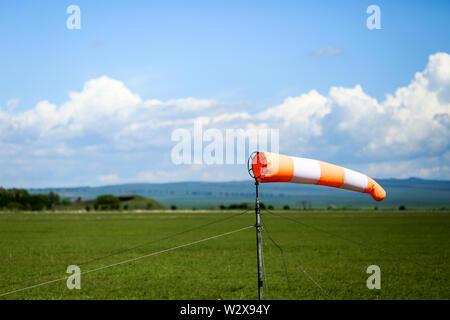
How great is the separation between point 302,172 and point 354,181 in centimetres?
95

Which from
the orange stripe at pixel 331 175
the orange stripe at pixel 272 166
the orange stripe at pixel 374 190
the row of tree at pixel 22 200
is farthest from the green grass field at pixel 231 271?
the row of tree at pixel 22 200

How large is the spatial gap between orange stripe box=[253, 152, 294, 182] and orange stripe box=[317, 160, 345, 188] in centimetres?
55

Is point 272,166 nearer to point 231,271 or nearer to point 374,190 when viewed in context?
point 374,190

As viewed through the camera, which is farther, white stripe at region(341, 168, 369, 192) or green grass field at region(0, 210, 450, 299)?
green grass field at region(0, 210, 450, 299)

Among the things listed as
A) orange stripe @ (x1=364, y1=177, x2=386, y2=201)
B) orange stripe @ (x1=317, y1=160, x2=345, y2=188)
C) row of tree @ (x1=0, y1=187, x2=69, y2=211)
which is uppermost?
orange stripe @ (x1=317, y1=160, x2=345, y2=188)

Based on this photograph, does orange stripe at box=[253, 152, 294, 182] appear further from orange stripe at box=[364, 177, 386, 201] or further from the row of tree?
the row of tree

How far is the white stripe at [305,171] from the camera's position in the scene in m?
6.47

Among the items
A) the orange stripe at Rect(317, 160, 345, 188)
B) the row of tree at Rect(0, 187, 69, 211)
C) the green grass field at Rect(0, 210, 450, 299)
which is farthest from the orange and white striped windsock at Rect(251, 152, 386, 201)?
the row of tree at Rect(0, 187, 69, 211)

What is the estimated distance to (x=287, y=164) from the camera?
6.40m

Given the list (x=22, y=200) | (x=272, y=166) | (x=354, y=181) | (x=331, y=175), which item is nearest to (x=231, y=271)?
(x=354, y=181)

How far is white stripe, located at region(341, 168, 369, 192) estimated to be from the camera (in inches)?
271

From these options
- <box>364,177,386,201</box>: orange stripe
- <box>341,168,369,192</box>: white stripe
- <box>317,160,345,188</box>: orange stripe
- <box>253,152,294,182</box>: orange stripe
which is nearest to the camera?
<box>253,152,294,182</box>: orange stripe

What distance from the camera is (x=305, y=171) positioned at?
6.50 m
